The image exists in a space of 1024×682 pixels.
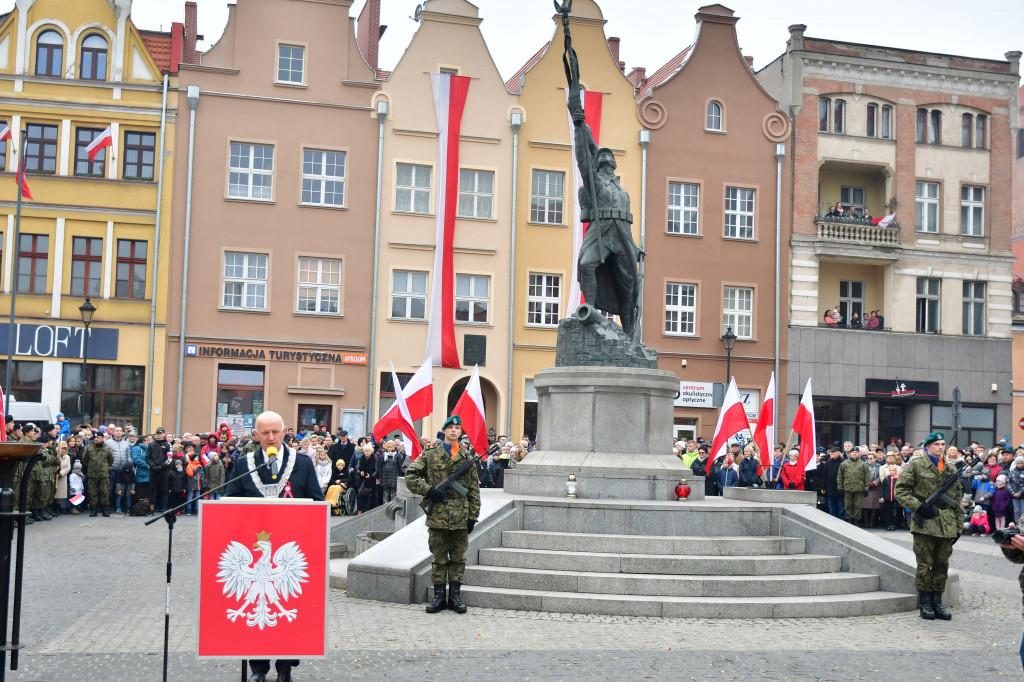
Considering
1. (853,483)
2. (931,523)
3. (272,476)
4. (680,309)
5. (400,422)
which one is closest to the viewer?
(272,476)

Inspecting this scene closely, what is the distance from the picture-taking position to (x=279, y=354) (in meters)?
33.0

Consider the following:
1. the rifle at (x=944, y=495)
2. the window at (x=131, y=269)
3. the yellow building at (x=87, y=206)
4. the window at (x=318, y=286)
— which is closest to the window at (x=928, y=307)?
the window at (x=318, y=286)

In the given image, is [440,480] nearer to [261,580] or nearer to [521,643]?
[521,643]

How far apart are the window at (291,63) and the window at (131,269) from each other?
621 cm

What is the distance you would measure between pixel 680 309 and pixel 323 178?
11.6 m

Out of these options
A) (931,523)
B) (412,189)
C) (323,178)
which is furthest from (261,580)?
(412,189)

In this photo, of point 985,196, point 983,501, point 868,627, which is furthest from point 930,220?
point 868,627

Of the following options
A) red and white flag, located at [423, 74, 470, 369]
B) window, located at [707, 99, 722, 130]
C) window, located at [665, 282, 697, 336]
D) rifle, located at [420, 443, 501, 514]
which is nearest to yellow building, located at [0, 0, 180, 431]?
red and white flag, located at [423, 74, 470, 369]

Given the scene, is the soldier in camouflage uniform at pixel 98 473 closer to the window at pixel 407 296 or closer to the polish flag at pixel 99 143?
the polish flag at pixel 99 143

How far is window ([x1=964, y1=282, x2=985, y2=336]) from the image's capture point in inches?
1544

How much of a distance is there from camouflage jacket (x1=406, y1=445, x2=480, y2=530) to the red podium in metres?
3.91

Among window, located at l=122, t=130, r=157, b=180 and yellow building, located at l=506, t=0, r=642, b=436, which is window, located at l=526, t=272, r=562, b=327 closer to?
yellow building, located at l=506, t=0, r=642, b=436

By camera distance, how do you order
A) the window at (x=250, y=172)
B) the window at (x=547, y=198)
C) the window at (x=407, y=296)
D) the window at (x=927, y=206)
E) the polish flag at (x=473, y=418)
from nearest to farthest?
1. the polish flag at (x=473, y=418)
2. the window at (x=250, y=172)
3. the window at (x=407, y=296)
4. the window at (x=547, y=198)
5. the window at (x=927, y=206)

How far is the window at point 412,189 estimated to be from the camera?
113 feet
